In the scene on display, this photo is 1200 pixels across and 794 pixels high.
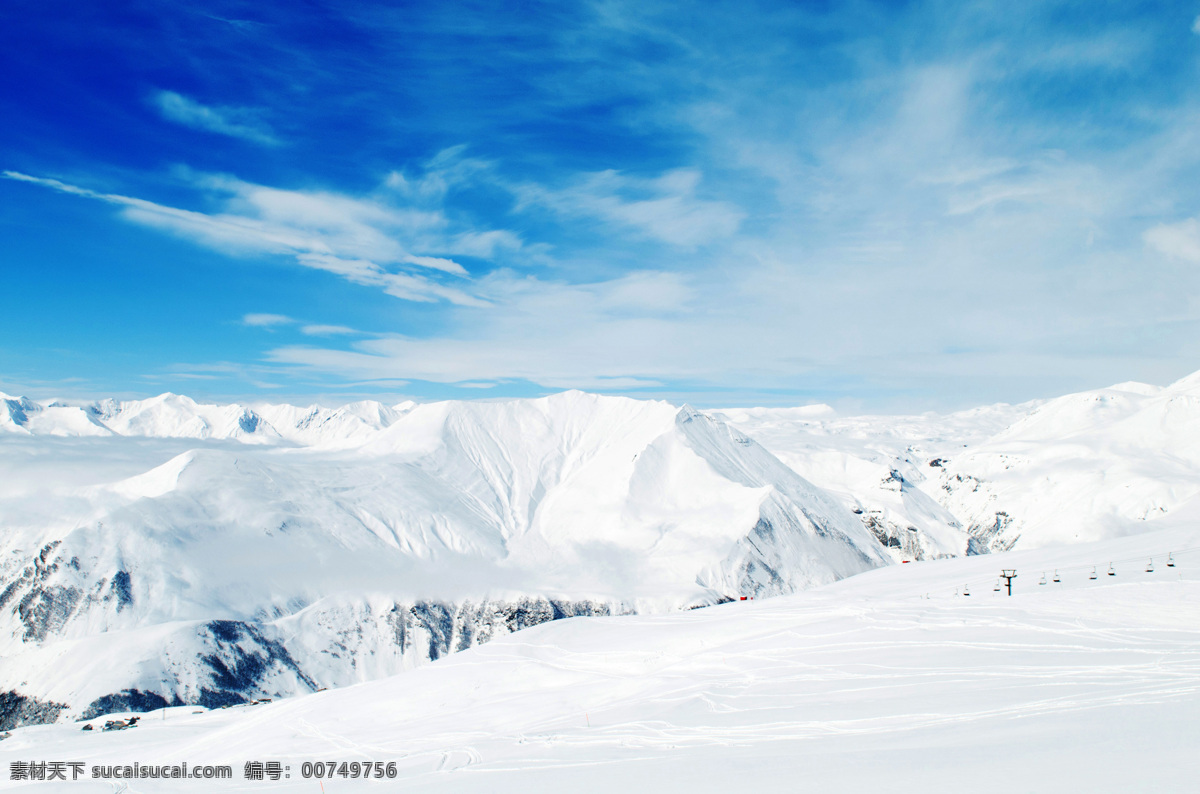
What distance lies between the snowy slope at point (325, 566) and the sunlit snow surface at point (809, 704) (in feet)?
244

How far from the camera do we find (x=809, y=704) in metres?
26.2

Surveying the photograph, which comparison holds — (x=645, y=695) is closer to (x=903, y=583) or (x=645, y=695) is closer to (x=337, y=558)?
(x=903, y=583)

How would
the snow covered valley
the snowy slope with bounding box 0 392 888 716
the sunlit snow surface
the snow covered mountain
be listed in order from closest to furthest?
the sunlit snow surface, the snow covered valley, the snow covered mountain, the snowy slope with bounding box 0 392 888 716

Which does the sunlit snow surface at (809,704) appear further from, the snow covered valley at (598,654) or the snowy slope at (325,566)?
the snowy slope at (325,566)

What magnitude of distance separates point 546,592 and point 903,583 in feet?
344

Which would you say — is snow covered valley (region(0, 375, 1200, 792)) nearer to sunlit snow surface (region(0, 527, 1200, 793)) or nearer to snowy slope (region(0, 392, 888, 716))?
sunlit snow surface (region(0, 527, 1200, 793))

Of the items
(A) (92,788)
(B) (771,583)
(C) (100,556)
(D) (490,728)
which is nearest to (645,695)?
(D) (490,728)

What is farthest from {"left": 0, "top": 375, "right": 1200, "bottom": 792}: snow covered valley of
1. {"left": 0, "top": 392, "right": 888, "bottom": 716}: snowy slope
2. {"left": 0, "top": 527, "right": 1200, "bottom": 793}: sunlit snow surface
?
{"left": 0, "top": 392, "right": 888, "bottom": 716}: snowy slope

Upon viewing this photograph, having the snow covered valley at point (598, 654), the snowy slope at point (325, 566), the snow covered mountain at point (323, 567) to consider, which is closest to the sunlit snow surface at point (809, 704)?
the snow covered valley at point (598, 654)

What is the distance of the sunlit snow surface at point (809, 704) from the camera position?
17.2 meters

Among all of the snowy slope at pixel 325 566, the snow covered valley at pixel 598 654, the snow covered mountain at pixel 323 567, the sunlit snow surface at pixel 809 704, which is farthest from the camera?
the snowy slope at pixel 325 566

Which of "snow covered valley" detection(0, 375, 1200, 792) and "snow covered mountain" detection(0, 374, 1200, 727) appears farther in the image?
"snow covered mountain" detection(0, 374, 1200, 727)

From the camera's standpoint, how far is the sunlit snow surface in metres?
17.2

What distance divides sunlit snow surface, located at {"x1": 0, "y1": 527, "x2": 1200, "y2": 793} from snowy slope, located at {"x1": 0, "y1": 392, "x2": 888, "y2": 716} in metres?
74.4
